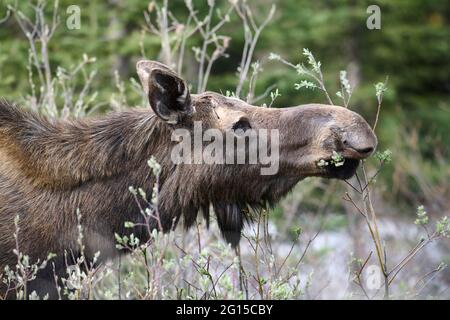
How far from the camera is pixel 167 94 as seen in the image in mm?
6211

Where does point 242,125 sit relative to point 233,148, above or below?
above

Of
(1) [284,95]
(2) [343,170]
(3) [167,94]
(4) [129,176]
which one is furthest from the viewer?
(1) [284,95]

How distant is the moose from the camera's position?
20.2ft

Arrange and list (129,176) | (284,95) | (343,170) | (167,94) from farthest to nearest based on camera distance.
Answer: (284,95)
(129,176)
(167,94)
(343,170)

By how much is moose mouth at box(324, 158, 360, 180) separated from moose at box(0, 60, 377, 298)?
90mm

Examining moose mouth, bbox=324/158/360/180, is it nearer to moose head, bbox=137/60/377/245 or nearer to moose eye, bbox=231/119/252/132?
moose head, bbox=137/60/377/245

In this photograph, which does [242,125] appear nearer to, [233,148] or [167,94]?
[233,148]

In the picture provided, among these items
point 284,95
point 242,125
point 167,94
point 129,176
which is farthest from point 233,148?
point 284,95

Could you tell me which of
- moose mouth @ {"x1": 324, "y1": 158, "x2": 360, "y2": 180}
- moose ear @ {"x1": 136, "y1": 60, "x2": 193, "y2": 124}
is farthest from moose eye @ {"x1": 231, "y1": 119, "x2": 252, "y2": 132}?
moose mouth @ {"x1": 324, "y1": 158, "x2": 360, "y2": 180}

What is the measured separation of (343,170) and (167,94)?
49.1 inches

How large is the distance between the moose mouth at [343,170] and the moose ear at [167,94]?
1.03 meters

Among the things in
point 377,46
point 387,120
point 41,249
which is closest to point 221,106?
point 41,249
